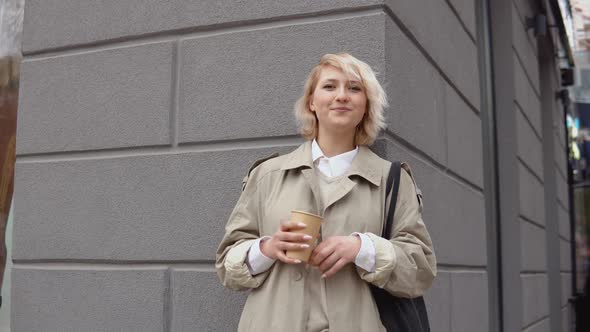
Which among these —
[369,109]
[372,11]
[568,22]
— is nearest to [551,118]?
[568,22]

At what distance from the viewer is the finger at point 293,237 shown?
2006 mm

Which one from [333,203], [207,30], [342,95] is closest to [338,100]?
[342,95]

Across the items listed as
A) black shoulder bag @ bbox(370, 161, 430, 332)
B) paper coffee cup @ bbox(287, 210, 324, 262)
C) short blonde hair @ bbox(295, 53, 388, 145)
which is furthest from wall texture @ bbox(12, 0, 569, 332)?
paper coffee cup @ bbox(287, 210, 324, 262)

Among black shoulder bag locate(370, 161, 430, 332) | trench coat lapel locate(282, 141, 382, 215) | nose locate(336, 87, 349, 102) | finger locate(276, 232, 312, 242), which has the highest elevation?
Answer: nose locate(336, 87, 349, 102)

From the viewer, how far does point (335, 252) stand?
2.11m

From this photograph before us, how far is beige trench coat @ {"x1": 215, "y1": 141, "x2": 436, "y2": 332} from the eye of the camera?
7.26ft

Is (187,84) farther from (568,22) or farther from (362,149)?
(568,22)

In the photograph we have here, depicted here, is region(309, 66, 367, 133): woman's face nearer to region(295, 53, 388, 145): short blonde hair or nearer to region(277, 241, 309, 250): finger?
region(295, 53, 388, 145): short blonde hair

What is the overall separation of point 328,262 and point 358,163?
44cm

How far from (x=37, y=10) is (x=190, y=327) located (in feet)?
7.22

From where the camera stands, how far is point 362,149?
2.50 m

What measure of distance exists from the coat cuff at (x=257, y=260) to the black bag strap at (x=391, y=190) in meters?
0.41

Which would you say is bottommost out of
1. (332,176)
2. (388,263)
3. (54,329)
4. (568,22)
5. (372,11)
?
(54,329)

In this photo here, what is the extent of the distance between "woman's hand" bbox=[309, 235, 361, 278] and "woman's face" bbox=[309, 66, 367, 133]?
47 centimetres
